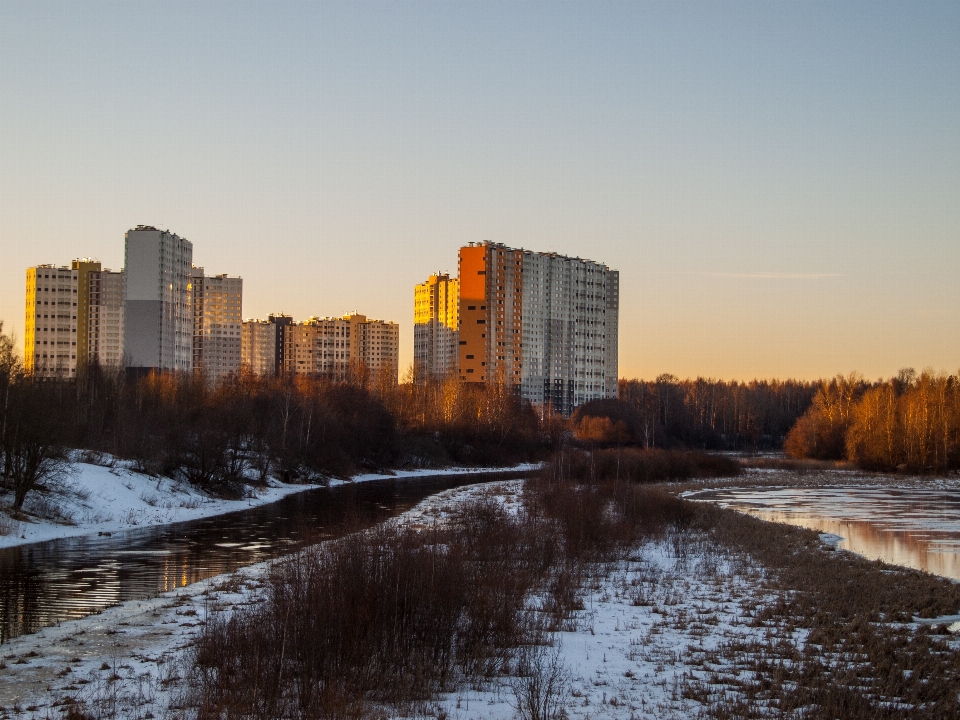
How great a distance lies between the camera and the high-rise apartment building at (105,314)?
445 feet

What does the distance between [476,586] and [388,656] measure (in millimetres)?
2777

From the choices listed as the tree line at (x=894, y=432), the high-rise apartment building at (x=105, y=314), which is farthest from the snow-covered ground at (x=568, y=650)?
the high-rise apartment building at (x=105, y=314)

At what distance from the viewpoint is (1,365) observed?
30.5 metres

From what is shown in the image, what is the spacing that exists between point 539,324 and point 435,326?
80.6 feet

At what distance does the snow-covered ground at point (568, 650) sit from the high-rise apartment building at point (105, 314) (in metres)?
126

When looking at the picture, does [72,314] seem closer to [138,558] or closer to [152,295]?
[152,295]

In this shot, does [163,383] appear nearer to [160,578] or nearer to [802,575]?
[160,578]

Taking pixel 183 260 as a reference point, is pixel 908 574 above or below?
below

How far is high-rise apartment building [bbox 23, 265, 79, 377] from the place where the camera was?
440 feet

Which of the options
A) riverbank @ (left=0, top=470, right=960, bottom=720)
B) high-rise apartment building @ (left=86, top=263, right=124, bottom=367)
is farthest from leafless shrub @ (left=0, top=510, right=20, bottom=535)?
high-rise apartment building @ (left=86, top=263, right=124, bottom=367)

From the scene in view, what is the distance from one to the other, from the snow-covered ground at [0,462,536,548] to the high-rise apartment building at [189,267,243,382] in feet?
441

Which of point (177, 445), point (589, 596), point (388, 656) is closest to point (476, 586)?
point (388, 656)

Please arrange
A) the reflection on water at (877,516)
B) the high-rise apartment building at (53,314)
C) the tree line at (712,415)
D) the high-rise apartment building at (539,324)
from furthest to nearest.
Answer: the high-rise apartment building at (539,324), the high-rise apartment building at (53,314), the tree line at (712,415), the reflection on water at (877,516)

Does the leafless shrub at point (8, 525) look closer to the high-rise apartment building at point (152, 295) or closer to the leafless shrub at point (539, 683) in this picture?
the leafless shrub at point (539, 683)
